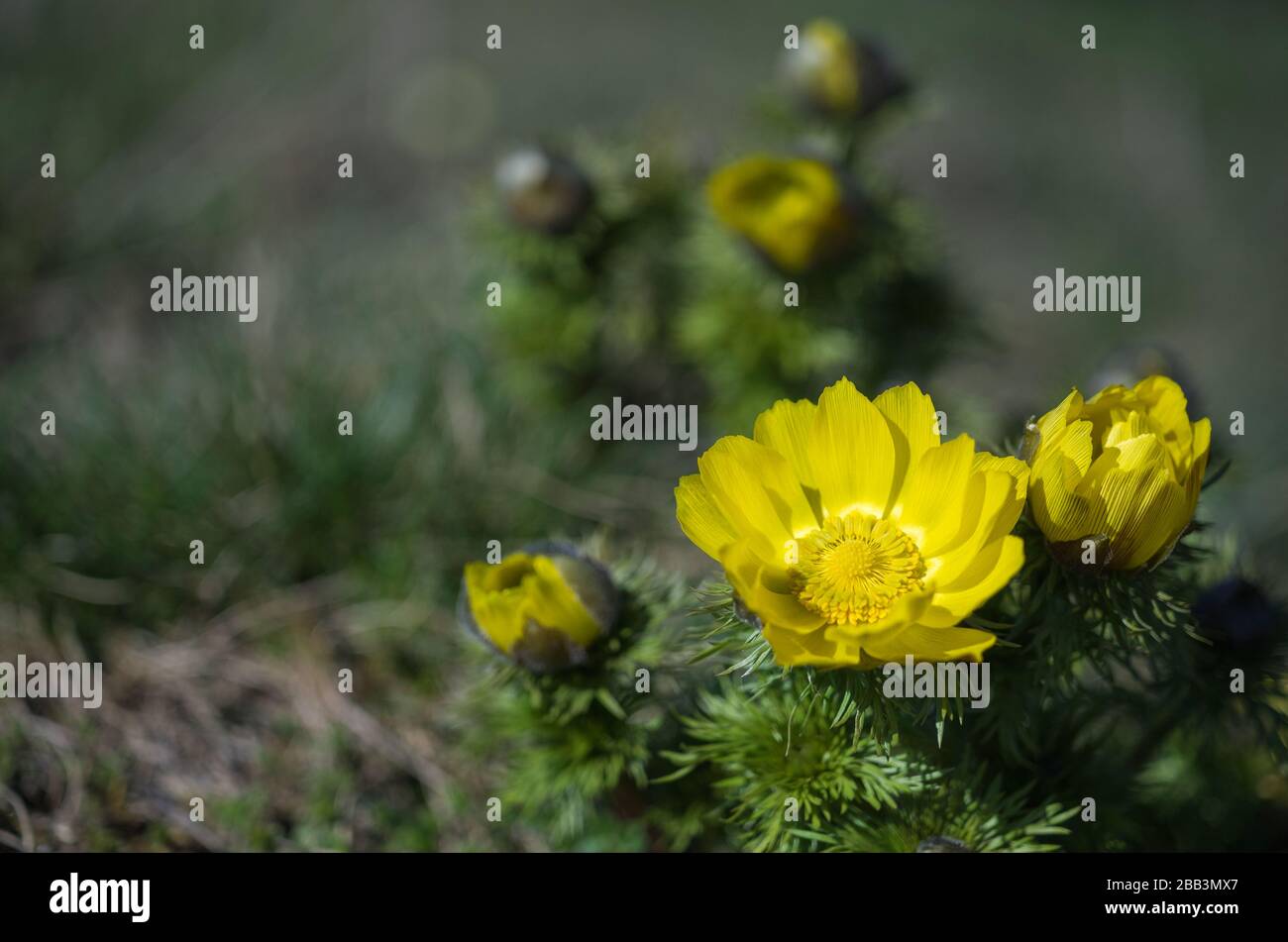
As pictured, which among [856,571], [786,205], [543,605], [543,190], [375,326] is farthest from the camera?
[375,326]

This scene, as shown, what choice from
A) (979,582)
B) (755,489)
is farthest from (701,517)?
(979,582)

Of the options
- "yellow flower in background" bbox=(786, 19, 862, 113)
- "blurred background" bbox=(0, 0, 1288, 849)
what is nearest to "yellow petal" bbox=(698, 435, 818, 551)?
"blurred background" bbox=(0, 0, 1288, 849)

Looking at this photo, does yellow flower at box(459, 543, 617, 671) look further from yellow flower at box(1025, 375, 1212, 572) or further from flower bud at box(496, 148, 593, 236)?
flower bud at box(496, 148, 593, 236)

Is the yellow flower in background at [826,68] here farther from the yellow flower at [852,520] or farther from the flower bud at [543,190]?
the yellow flower at [852,520]

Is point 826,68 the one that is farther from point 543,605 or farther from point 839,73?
point 543,605
